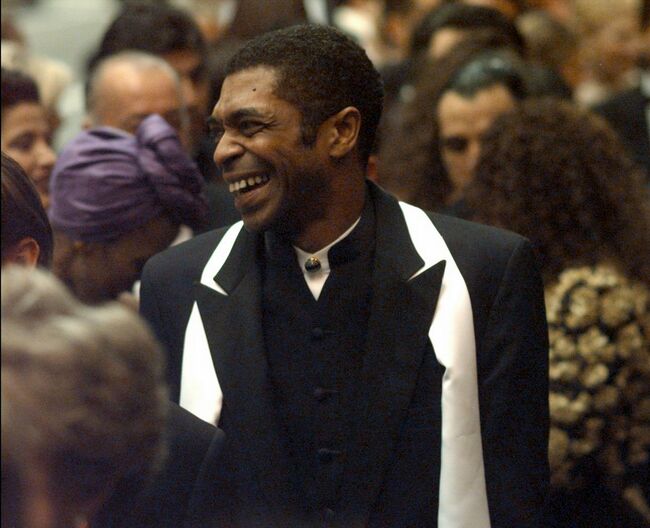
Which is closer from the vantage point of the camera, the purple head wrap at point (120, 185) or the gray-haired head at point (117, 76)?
A: the purple head wrap at point (120, 185)

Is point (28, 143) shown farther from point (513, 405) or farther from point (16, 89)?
point (513, 405)

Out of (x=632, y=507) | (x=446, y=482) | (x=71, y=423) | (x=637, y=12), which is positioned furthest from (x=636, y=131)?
(x=71, y=423)

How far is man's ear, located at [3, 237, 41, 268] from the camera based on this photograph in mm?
2127

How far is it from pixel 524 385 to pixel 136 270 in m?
1.24

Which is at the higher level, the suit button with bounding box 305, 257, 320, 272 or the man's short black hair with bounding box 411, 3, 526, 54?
the man's short black hair with bounding box 411, 3, 526, 54

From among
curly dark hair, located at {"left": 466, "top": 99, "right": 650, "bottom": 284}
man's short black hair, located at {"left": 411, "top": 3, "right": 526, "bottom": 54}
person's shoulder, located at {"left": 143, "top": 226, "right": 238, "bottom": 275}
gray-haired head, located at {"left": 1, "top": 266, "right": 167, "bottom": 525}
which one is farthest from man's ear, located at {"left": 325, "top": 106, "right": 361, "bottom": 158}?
man's short black hair, located at {"left": 411, "top": 3, "right": 526, "bottom": 54}

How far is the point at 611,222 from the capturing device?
3852mm

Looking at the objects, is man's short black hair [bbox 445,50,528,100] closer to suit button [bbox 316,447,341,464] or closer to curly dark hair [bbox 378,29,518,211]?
curly dark hair [bbox 378,29,518,211]

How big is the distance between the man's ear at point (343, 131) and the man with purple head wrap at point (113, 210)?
792mm

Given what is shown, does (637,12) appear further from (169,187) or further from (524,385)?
(524,385)

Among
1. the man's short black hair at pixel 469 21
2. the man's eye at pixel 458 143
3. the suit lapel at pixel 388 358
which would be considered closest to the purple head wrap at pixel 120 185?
the suit lapel at pixel 388 358

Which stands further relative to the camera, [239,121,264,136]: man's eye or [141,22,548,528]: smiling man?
[239,121,264,136]: man's eye

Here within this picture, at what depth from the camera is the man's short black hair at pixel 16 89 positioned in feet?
13.4

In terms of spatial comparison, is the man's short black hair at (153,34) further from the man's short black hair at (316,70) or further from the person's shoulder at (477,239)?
the person's shoulder at (477,239)
